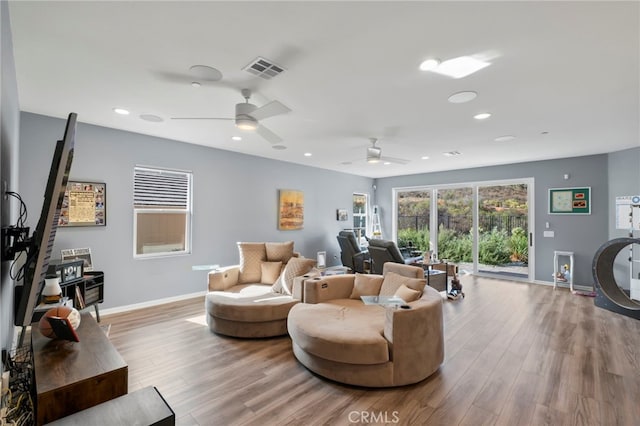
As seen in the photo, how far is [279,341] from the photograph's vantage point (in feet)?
11.0

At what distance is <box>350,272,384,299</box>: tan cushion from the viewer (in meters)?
3.53

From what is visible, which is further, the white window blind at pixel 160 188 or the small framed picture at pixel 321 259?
the small framed picture at pixel 321 259

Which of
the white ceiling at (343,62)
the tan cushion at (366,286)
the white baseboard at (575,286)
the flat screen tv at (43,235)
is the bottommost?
the white baseboard at (575,286)

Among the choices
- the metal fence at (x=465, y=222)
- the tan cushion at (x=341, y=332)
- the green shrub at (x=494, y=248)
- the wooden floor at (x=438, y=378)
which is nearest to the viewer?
A: the wooden floor at (x=438, y=378)

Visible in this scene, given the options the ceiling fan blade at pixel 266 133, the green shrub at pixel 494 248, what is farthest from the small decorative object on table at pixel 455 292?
the ceiling fan blade at pixel 266 133

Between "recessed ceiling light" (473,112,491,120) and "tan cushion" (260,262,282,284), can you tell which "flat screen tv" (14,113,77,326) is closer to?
"tan cushion" (260,262,282,284)

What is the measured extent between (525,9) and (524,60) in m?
0.66

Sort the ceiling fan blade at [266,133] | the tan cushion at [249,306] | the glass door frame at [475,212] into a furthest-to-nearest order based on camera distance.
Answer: the glass door frame at [475,212], the tan cushion at [249,306], the ceiling fan blade at [266,133]

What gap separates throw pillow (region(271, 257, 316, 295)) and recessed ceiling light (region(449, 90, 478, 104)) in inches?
100

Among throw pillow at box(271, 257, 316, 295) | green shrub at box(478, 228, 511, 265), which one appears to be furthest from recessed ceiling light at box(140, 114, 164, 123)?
green shrub at box(478, 228, 511, 265)

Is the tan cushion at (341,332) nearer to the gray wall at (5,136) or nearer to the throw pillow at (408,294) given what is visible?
the throw pillow at (408,294)

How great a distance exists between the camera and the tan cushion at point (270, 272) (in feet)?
14.3

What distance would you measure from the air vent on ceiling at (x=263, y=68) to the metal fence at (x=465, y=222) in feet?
21.0

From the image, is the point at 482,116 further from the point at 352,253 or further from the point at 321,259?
the point at 321,259
